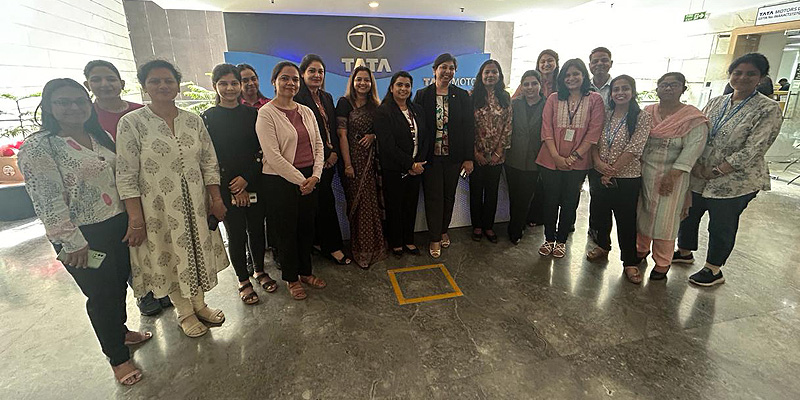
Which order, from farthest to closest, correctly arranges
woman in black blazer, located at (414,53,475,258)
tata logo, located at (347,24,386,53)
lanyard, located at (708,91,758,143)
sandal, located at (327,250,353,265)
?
1. tata logo, located at (347,24,386,53)
2. sandal, located at (327,250,353,265)
3. woman in black blazer, located at (414,53,475,258)
4. lanyard, located at (708,91,758,143)

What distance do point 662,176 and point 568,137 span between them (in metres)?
0.71

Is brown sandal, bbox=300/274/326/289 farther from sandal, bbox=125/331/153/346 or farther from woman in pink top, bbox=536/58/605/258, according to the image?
woman in pink top, bbox=536/58/605/258

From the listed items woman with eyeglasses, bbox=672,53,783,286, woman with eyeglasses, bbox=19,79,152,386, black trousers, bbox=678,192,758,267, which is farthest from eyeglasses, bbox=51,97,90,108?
black trousers, bbox=678,192,758,267

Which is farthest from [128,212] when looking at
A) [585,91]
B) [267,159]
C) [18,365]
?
[585,91]

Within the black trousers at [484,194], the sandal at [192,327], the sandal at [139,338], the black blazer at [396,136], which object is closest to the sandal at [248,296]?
the sandal at [192,327]

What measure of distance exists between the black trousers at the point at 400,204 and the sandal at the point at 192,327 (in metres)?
1.60

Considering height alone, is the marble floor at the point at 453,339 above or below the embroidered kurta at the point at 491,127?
below

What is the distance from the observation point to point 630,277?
115 inches

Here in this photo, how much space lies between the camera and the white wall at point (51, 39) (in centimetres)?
475

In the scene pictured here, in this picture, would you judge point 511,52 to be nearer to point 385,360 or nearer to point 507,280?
point 507,280

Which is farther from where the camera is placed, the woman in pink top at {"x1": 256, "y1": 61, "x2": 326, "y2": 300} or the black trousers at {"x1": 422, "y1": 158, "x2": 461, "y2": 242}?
the black trousers at {"x1": 422, "y1": 158, "x2": 461, "y2": 242}

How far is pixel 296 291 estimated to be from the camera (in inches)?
106

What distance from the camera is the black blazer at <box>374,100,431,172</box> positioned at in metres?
2.83

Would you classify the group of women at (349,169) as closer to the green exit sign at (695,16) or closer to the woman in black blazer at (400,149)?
the woman in black blazer at (400,149)
